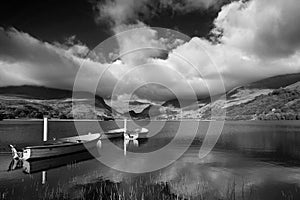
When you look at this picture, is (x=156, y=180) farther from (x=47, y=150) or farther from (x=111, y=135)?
(x=111, y=135)

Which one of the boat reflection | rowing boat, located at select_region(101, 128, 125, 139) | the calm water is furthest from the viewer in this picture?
rowing boat, located at select_region(101, 128, 125, 139)

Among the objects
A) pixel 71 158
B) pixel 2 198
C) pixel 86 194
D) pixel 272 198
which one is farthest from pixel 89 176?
pixel 272 198

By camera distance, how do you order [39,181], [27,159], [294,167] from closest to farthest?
[39,181] < [294,167] < [27,159]

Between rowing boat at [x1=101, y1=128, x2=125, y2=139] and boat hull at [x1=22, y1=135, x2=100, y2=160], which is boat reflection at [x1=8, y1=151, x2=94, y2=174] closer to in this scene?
boat hull at [x1=22, y1=135, x2=100, y2=160]

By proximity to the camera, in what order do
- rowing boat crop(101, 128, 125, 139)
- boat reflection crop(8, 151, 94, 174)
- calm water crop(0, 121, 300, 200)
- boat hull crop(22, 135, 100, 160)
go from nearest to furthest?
calm water crop(0, 121, 300, 200), boat reflection crop(8, 151, 94, 174), boat hull crop(22, 135, 100, 160), rowing boat crop(101, 128, 125, 139)

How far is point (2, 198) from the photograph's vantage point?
1906cm

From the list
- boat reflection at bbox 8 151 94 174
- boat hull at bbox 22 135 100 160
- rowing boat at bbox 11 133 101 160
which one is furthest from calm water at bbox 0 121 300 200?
boat hull at bbox 22 135 100 160

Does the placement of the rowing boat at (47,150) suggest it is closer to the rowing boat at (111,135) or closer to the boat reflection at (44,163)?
the boat reflection at (44,163)

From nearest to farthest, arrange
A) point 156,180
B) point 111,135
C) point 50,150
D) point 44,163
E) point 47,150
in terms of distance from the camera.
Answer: point 156,180, point 44,163, point 47,150, point 50,150, point 111,135

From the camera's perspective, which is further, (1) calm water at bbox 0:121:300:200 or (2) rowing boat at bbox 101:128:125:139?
(2) rowing boat at bbox 101:128:125:139

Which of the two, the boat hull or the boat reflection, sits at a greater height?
the boat hull

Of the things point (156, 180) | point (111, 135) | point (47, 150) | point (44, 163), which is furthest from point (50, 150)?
point (111, 135)

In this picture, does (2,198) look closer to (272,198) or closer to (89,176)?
(89,176)

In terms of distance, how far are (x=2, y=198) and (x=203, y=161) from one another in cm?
2700
